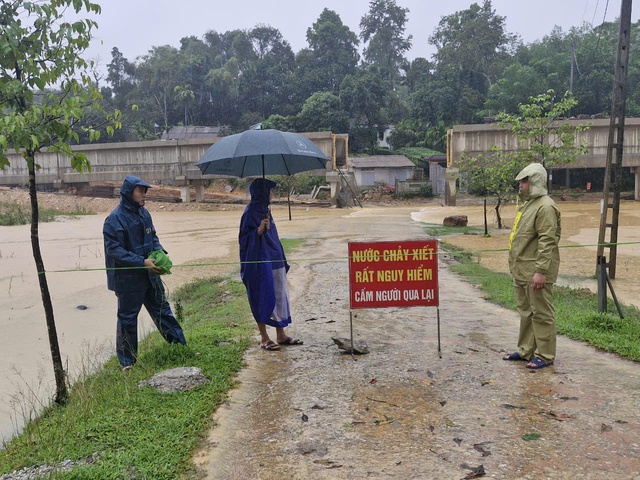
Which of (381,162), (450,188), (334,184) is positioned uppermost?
(381,162)

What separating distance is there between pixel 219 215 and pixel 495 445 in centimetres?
3055

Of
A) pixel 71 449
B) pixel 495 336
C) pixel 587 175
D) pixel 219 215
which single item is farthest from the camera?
pixel 587 175

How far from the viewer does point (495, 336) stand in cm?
631

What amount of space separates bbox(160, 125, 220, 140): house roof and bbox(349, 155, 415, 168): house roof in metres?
14.4

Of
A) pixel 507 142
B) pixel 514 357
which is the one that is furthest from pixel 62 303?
pixel 507 142

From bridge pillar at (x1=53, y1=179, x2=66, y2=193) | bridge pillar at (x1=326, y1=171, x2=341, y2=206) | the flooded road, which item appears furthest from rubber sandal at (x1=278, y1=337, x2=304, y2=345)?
bridge pillar at (x1=53, y1=179, x2=66, y2=193)

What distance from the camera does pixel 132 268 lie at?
4.99 meters

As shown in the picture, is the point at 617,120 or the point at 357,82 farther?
the point at 357,82

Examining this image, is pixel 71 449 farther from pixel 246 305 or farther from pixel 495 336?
pixel 246 305

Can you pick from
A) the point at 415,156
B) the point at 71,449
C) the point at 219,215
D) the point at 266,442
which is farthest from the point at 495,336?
the point at 415,156

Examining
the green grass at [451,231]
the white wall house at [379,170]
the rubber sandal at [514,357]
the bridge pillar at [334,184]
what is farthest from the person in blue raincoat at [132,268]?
the white wall house at [379,170]

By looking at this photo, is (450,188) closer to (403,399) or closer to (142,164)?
(142,164)

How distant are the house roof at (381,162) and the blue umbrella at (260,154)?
38.6m

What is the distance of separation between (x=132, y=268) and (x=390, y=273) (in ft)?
7.68
